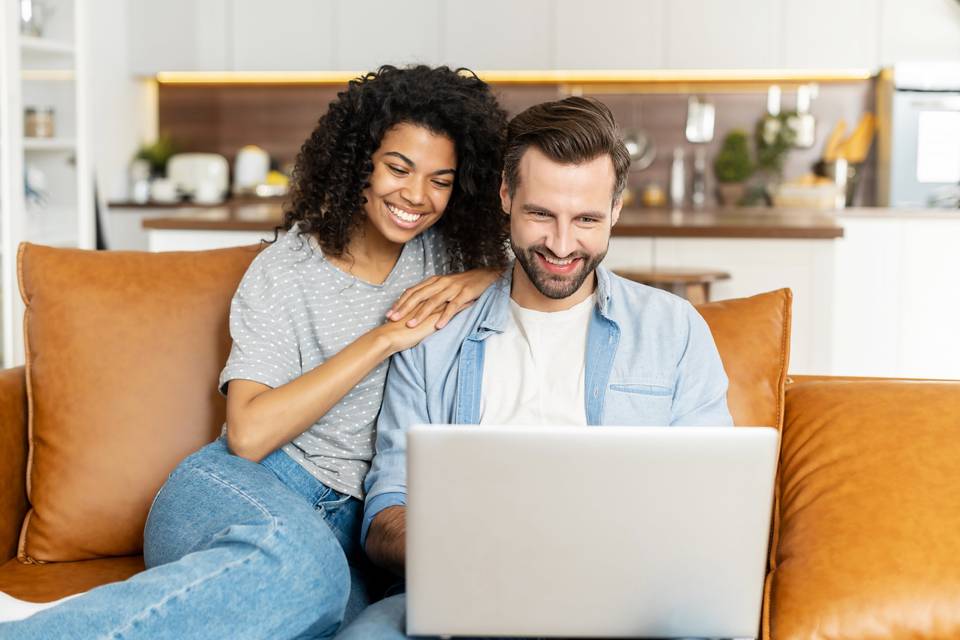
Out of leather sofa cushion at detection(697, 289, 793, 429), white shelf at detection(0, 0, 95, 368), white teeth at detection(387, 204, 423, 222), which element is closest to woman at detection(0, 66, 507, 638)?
white teeth at detection(387, 204, 423, 222)

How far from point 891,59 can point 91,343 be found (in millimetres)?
4396

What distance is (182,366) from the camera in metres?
2.02

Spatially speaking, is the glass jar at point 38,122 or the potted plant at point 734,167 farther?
the potted plant at point 734,167

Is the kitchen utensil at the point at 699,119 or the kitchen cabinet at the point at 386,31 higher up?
the kitchen cabinet at the point at 386,31

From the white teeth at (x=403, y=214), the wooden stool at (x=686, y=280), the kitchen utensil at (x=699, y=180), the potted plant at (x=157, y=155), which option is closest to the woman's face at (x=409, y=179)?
the white teeth at (x=403, y=214)

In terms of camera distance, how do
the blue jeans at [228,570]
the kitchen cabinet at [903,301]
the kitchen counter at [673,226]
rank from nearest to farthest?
the blue jeans at [228,570]
the kitchen counter at [673,226]
the kitchen cabinet at [903,301]

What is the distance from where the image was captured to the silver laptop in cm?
118

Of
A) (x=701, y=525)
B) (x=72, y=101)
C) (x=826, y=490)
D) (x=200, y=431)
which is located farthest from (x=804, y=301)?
(x=72, y=101)

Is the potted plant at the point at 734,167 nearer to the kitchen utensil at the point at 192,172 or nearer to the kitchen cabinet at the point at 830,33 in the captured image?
the kitchen cabinet at the point at 830,33

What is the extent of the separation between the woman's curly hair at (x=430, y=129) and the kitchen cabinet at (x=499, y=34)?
3.56 m

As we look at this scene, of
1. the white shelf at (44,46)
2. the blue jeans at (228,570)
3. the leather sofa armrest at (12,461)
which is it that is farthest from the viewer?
the white shelf at (44,46)

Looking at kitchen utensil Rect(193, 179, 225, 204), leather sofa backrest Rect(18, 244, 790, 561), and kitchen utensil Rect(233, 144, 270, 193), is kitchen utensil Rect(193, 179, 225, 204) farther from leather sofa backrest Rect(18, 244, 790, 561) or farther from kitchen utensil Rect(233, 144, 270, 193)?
leather sofa backrest Rect(18, 244, 790, 561)

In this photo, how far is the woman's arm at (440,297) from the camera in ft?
6.14

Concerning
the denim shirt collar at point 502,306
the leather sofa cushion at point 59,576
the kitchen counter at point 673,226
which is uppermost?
the kitchen counter at point 673,226
